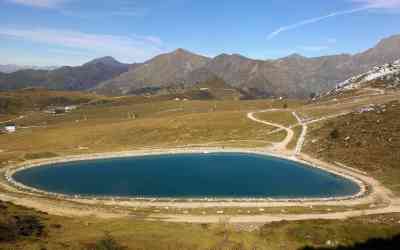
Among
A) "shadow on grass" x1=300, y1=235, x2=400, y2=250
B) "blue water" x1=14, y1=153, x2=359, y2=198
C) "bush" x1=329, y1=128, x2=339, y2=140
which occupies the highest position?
"bush" x1=329, y1=128, x2=339, y2=140

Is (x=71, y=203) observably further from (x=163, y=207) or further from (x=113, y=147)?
(x=113, y=147)

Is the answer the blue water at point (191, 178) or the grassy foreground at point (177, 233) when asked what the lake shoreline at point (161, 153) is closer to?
the blue water at point (191, 178)

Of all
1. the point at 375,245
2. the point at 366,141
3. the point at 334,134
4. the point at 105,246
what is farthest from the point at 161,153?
the point at 105,246

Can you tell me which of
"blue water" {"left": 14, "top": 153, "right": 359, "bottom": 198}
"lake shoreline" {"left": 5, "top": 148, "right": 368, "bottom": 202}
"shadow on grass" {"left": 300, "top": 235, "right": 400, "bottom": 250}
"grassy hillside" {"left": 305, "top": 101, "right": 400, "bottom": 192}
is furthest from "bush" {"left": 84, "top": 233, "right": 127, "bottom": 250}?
"grassy hillside" {"left": 305, "top": 101, "right": 400, "bottom": 192}

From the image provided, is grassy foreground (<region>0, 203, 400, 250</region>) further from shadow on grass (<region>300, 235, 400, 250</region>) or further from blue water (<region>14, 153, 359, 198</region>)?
blue water (<region>14, 153, 359, 198</region>)

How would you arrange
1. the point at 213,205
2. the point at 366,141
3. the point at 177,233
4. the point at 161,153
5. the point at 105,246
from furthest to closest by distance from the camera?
the point at 161,153 < the point at 366,141 < the point at 213,205 < the point at 177,233 < the point at 105,246

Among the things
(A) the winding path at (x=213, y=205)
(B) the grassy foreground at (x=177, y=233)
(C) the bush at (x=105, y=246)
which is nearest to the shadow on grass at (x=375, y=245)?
(B) the grassy foreground at (x=177, y=233)

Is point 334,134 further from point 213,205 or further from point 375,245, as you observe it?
point 375,245

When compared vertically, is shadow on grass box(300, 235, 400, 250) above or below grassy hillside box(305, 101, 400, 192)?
below

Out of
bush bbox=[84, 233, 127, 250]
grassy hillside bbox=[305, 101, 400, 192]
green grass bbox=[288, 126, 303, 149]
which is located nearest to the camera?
bush bbox=[84, 233, 127, 250]

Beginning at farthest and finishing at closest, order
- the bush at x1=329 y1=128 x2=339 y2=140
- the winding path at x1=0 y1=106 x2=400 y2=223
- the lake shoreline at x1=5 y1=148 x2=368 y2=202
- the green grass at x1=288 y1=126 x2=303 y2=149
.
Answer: the green grass at x1=288 y1=126 x2=303 y2=149, the bush at x1=329 y1=128 x2=339 y2=140, the lake shoreline at x1=5 y1=148 x2=368 y2=202, the winding path at x1=0 y1=106 x2=400 y2=223
